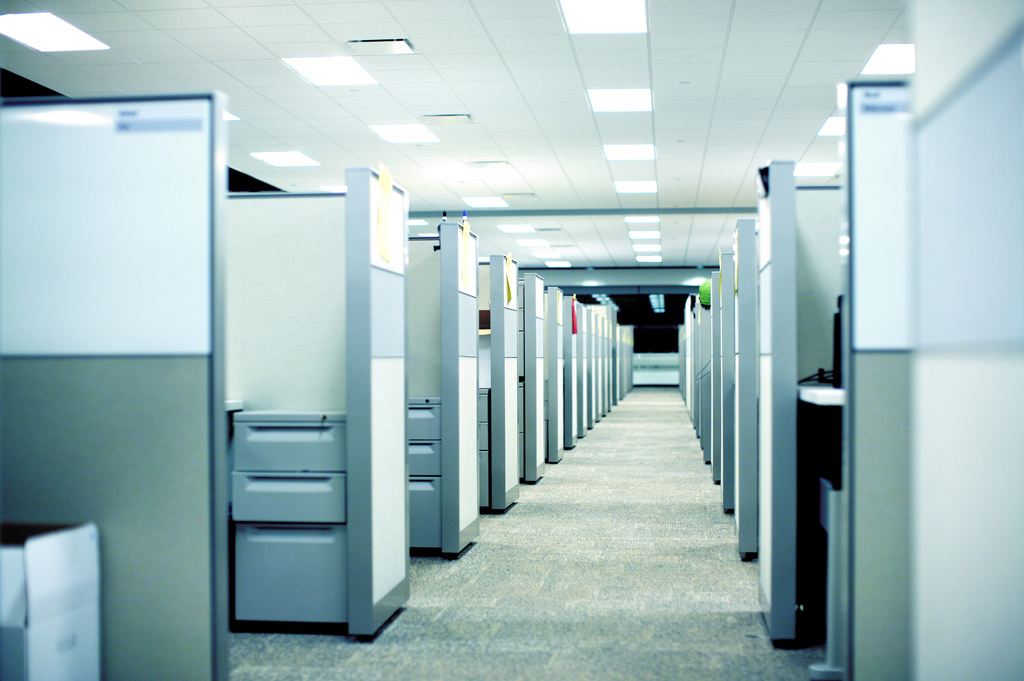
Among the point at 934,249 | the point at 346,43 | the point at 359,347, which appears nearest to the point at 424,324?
the point at 359,347

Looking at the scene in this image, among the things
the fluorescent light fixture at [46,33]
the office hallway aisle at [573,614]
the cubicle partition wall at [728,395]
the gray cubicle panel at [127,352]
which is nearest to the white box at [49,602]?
the gray cubicle panel at [127,352]

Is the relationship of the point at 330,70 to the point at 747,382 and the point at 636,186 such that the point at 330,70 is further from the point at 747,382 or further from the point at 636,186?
the point at 636,186

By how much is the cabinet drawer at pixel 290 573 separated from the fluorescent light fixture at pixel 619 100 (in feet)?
17.1

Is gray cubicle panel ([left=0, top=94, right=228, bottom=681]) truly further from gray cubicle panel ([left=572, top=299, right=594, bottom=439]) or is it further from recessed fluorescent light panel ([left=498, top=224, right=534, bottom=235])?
recessed fluorescent light panel ([left=498, top=224, right=534, bottom=235])

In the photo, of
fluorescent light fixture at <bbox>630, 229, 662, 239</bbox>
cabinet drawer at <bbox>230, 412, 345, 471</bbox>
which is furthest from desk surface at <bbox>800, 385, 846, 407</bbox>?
fluorescent light fixture at <bbox>630, 229, 662, 239</bbox>

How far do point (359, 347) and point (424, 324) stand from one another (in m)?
1.23

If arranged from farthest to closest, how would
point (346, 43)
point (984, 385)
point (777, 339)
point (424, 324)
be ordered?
1. point (346, 43)
2. point (424, 324)
3. point (777, 339)
4. point (984, 385)

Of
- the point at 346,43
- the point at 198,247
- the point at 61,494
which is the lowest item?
the point at 61,494

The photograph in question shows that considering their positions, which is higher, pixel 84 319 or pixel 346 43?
pixel 346 43

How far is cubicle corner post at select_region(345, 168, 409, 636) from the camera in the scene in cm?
242

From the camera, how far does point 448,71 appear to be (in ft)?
20.5

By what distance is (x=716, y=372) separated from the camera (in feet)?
17.2

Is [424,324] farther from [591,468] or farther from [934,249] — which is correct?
[591,468]

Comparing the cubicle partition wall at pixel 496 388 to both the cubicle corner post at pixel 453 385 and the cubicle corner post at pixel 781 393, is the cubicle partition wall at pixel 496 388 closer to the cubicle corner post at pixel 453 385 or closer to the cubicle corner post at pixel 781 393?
the cubicle corner post at pixel 453 385
